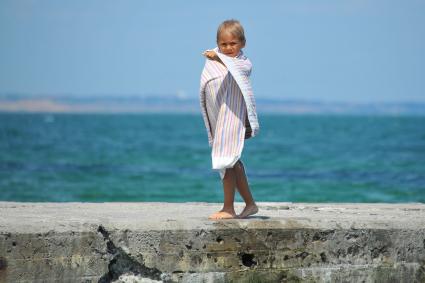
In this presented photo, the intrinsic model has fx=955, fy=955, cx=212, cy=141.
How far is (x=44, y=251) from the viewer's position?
5543mm

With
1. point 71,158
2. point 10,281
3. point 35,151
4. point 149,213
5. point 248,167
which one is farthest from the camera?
point 35,151

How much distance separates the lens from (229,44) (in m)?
6.16

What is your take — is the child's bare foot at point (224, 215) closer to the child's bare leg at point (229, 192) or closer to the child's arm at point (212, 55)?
the child's bare leg at point (229, 192)

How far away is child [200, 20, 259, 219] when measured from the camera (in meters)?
6.11

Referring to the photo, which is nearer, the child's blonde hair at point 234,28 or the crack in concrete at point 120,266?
the crack in concrete at point 120,266

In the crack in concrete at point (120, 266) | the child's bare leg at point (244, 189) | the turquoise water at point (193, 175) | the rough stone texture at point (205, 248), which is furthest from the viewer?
the turquoise water at point (193, 175)

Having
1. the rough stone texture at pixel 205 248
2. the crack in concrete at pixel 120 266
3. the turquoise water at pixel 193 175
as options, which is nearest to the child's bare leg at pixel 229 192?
the rough stone texture at pixel 205 248

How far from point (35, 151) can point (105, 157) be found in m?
4.76

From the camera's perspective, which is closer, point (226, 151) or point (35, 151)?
point (226, 151)

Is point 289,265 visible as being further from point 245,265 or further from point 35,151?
point 35,151

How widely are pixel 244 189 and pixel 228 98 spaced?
0.63 metres

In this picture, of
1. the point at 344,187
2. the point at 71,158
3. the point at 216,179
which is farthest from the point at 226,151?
the point at 71,158

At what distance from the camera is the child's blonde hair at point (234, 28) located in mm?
6129

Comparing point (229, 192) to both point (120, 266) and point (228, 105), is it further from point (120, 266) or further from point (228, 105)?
point (120, 266)
